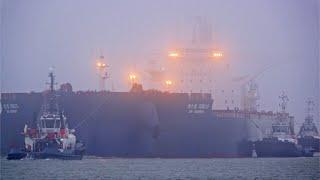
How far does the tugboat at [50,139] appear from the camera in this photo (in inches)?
1114

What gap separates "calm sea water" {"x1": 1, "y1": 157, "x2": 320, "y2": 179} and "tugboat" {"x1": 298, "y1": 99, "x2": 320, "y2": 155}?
0.67m

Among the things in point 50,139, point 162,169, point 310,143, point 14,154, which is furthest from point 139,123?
point 310,143

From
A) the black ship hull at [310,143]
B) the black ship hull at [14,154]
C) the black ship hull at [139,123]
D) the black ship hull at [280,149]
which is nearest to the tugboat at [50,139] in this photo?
the black ship hull at [14,154]

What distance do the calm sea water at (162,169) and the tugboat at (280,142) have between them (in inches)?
19.8

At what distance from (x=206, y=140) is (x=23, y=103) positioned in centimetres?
532

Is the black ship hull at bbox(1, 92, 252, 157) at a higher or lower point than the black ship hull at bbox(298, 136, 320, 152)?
higher

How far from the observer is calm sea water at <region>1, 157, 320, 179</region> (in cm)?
2389

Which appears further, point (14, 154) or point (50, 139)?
point (50, 139)

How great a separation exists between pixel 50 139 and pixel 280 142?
7.26m

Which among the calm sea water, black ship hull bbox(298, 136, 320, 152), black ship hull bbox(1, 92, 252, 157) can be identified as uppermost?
black ship hull bbox(1, 92, 252, 157)

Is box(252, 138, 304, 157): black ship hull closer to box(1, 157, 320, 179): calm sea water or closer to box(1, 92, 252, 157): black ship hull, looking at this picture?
box(1, 157, 320, 179): calm sea water

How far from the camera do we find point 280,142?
3272 centimetres

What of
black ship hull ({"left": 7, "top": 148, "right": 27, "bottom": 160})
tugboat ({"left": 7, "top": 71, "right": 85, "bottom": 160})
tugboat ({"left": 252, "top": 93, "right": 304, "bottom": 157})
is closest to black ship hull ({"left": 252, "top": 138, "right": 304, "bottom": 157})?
tugboat ({"left": 252, "top": 93, "right": 304, "bottom": 157})

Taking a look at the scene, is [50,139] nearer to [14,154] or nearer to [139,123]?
[14,154]
